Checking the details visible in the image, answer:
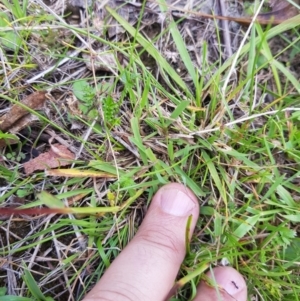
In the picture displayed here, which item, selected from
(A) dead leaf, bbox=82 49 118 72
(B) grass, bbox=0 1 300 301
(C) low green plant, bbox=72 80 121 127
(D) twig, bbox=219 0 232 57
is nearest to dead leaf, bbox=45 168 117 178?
(B) grass, bbox=0 1 300 301

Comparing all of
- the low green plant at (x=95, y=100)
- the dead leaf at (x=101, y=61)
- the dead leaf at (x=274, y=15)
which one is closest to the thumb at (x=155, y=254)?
the low green plant at (x=95, y=100)

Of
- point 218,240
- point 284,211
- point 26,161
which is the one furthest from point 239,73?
point 26,161

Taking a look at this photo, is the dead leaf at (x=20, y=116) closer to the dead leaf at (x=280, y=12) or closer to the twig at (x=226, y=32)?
the twig at (x=226, y=32)

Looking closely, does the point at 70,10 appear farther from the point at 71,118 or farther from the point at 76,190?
the point at 76,190

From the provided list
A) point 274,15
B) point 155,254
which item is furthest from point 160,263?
point 274,15

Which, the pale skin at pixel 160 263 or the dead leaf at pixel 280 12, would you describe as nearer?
the pale skin at pixel 160 263

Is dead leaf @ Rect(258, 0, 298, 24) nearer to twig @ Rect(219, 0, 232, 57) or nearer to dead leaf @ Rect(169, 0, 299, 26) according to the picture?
dead leaf @ Rect(169, 0, 299, 26)

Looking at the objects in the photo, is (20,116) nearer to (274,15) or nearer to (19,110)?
(19,110)
